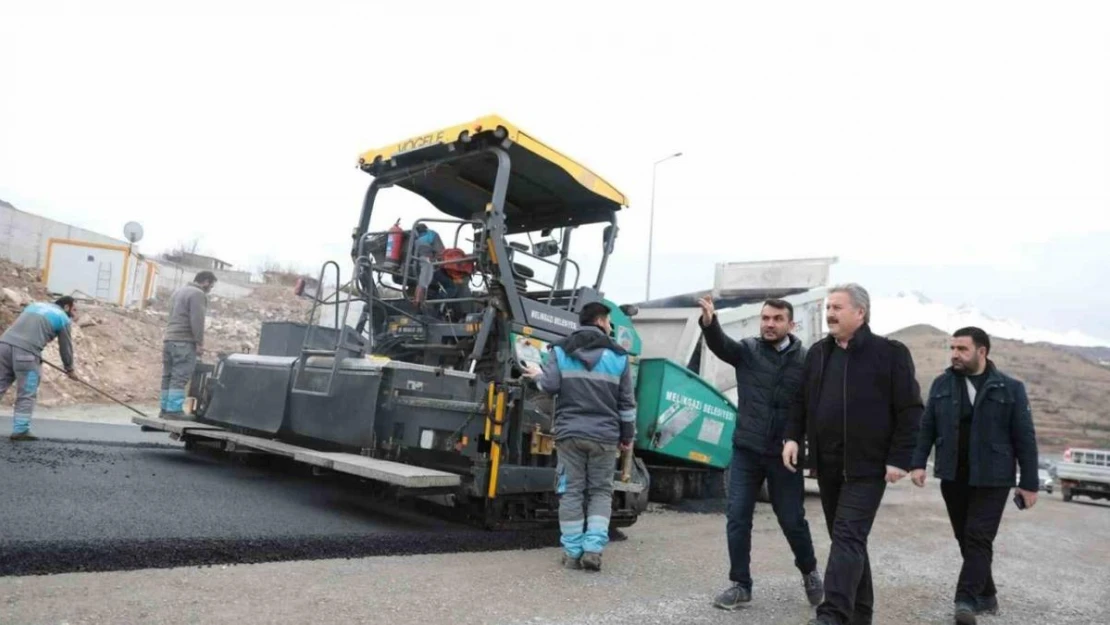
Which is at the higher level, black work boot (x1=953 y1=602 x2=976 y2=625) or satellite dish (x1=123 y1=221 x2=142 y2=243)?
satellite dish (x1=123 y1=221 x2=142 y2=243)

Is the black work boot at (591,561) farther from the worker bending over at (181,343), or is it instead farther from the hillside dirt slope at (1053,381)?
the hillside dirt slope at (1053,381)

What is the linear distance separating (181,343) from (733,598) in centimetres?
517

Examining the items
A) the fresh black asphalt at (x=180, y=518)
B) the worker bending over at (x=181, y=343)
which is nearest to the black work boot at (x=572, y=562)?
the fresh black asphalt at (x=180, y=518)

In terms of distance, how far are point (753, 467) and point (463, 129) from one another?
2.95m

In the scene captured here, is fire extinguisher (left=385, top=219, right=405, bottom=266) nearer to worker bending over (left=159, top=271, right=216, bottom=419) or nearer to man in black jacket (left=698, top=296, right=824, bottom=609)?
worker bending over (left=159, top=271, right=216, bottom=419)

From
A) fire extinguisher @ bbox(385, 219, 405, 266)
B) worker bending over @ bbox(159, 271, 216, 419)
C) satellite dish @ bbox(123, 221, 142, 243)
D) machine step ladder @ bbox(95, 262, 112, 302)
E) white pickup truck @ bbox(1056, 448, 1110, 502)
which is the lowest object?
white pickup truck @ bbox(1056, 448, 1110, 502)

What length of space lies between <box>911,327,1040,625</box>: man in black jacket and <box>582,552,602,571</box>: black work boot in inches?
64.7

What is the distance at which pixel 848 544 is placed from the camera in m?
3.30

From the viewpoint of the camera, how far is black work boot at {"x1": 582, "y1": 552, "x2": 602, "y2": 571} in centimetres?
431

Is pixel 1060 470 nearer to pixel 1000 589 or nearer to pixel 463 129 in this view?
pixel 1000 589

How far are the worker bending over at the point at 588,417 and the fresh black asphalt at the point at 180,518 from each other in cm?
59

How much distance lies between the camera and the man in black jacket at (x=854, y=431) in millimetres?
3287

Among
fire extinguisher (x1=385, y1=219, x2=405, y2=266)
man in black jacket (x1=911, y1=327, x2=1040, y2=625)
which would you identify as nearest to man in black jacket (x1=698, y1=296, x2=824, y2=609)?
man in black jacket (x1=911, y1=327, x2=1040, y2=625)

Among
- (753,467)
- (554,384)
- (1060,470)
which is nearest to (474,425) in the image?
(554,384)
